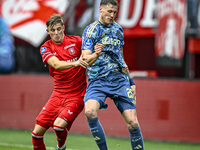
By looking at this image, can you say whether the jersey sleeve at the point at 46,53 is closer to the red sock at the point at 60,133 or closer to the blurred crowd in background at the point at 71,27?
the red sock at the point at 60,133

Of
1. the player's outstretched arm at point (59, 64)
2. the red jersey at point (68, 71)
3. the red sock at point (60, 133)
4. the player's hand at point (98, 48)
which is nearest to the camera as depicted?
the player's hand at point (98, 48)

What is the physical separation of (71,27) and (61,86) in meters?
6.52

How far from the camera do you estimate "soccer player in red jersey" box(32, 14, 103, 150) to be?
5379 mm

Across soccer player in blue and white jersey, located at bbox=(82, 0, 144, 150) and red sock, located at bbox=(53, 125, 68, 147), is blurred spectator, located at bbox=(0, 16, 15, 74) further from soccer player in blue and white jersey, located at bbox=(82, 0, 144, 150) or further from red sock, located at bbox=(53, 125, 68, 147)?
soccer player in blue and white jersey, located at bbox=(82, 0, 144, 150)

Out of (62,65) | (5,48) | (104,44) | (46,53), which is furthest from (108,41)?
(5,48)

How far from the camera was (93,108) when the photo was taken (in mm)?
4953

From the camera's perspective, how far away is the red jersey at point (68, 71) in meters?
5.49

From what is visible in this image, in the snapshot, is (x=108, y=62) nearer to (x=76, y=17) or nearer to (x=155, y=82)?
(x=155, y=82)

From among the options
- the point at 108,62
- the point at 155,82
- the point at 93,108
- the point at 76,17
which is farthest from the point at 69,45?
the point at 76,17

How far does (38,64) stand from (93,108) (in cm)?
821

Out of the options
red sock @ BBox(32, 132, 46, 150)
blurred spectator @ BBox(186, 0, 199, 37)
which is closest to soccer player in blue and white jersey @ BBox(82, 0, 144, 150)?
red sock @ BBox(32, 132, 46, 150)

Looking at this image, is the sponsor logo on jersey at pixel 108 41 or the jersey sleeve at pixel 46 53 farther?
the jersey sleeve at pixel 46 53

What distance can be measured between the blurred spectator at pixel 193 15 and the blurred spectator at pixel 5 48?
5.43m

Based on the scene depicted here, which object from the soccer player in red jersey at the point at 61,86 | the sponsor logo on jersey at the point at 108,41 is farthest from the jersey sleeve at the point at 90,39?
the soccer player in red jersey at the point at 61,86
